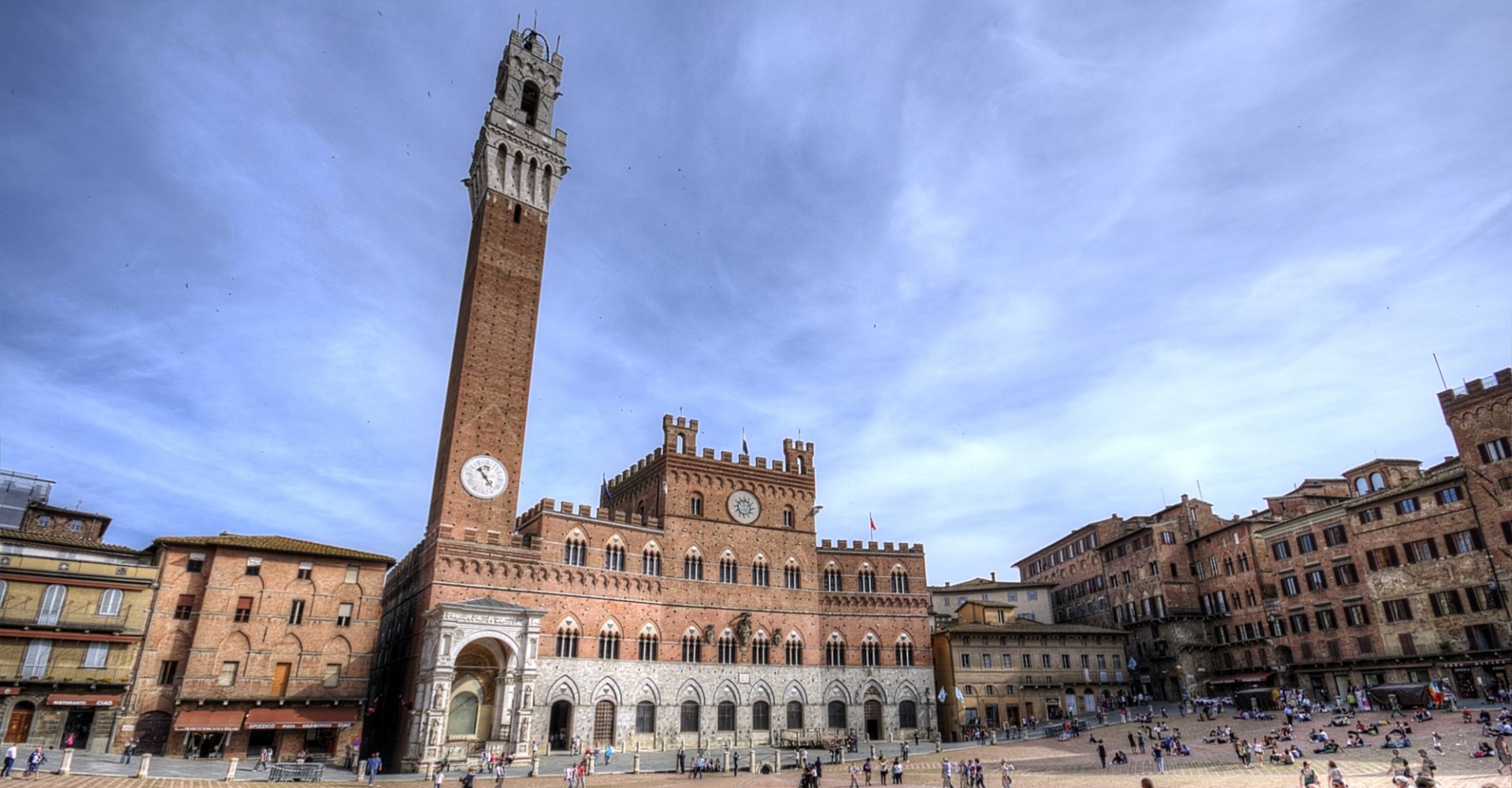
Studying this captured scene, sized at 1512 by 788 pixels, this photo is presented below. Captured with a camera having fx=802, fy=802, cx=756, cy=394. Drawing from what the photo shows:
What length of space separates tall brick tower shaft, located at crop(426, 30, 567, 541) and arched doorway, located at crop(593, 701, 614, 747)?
11.4m

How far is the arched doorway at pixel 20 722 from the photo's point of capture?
34688 millimetres

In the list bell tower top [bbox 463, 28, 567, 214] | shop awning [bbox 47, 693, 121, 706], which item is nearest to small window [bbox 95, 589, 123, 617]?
shop awning [bbox 47, 693, 121, 706]

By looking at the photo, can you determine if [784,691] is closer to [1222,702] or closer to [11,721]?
[1222,702]

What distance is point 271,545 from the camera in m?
41.6

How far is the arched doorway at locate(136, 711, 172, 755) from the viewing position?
36.5 metres

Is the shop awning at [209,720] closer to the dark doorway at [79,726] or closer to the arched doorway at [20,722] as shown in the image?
the dark doorway at [79,726]

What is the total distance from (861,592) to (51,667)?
145 ft

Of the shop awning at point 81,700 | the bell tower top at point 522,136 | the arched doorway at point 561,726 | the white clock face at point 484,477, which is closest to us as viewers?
the shop awning at point 81,700

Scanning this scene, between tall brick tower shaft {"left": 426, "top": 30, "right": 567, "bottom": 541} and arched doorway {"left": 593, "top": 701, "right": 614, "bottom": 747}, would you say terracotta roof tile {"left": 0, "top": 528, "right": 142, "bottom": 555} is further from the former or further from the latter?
arched doorway {"left": 593, "top": 701, "right": 614, "bottom": 747}

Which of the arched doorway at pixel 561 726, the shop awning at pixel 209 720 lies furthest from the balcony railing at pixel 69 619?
the arched doorway at pixel 561 726

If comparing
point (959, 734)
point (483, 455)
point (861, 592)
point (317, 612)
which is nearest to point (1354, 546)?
point (959, 734)

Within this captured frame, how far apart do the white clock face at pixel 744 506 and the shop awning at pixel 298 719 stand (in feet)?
81.1

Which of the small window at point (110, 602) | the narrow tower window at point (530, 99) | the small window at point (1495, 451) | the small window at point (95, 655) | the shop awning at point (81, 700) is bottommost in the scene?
the shop awning at point (81, 700)

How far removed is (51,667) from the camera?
36.0 metres
